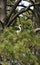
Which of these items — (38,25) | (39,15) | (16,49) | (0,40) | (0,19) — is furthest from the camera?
(38,25)

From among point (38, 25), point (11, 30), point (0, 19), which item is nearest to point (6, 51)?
point (11, 30)

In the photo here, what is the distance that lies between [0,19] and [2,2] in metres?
0.32

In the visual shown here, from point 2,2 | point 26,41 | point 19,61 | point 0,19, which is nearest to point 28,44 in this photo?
point 26,41

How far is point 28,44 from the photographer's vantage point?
2623 mm

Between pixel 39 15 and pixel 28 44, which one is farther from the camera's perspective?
pixel 39 15

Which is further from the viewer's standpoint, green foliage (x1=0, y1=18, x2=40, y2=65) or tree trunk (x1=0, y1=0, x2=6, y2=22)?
tree trunk (x1=0, y1=0, x2=6, y2=22)

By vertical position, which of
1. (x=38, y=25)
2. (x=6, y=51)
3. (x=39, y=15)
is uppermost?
(x=6, y=51)

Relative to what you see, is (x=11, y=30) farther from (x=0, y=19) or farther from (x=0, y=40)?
(x=0, y=19)

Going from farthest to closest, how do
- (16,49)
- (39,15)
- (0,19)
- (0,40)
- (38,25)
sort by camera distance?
(38,25), (39,15), (0,19), (0,40), (16,49)

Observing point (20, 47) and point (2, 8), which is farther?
point (2, 8)

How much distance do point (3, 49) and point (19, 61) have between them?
0.70ft

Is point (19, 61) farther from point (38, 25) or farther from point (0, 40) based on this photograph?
point (38, 25)

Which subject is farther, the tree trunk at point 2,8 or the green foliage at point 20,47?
the tree trunk at point 2,8

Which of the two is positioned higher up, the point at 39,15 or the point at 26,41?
the point at 26,41
